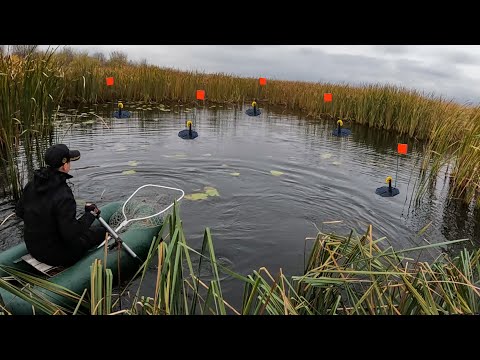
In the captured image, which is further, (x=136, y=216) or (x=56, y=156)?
(x=136, y=216)

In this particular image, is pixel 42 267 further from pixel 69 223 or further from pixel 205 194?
pixel 205 194

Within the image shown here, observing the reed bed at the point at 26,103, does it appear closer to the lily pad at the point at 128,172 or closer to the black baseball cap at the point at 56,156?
the lily pad at the point at 128,172

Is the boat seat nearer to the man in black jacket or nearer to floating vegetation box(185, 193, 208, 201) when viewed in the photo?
the man in black jacket

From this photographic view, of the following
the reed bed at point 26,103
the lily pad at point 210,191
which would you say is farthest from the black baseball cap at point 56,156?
the lily pad at point 210,191

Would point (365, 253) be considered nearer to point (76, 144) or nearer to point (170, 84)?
point (76, 144)

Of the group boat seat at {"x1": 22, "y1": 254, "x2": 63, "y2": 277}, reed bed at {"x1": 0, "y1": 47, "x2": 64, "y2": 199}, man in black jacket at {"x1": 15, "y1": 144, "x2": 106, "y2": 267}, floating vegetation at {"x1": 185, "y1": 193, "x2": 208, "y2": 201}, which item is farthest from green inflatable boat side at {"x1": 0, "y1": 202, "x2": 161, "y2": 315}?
reed bed at {"x1": 0, "y1": 47, "x2": 64, "y2": 199}

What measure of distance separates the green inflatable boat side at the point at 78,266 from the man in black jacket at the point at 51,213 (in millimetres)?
221

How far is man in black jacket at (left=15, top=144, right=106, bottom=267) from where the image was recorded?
348 cm

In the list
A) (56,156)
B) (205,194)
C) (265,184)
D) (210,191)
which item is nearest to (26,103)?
(56,156)

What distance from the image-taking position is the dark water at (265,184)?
227 inches

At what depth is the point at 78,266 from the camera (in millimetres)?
3719

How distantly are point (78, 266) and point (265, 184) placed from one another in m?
5.00

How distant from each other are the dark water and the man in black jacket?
176cm
